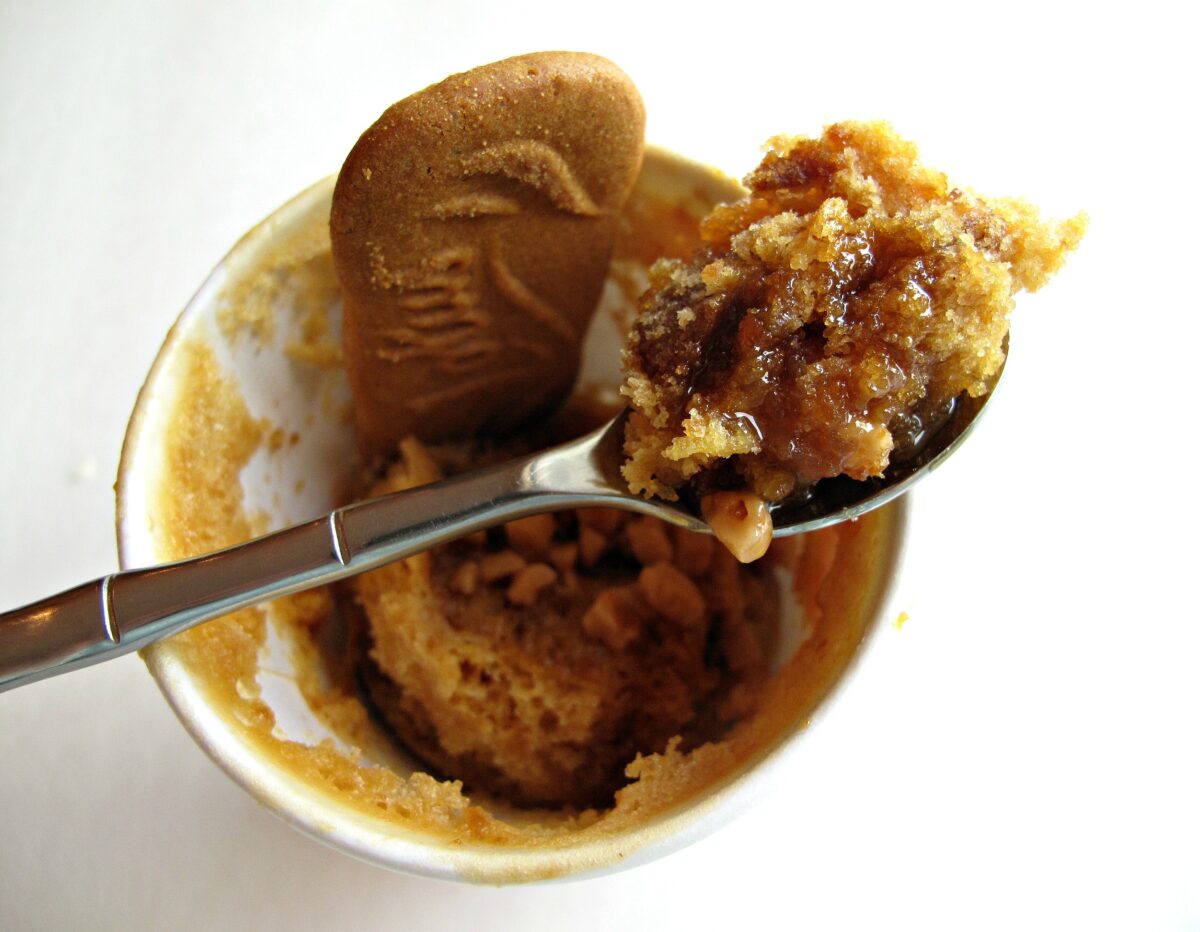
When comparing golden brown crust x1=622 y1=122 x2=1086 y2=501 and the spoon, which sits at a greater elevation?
golden brown crust x1=622 y1=122 x2=1086 y2=501

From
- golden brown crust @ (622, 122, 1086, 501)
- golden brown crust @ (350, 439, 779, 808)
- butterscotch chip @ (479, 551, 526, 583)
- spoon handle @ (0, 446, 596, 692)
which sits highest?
golden brown crust @ (622, 122, 1086, 501)

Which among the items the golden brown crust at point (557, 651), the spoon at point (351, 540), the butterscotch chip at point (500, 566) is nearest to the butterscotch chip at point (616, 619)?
the golden brown crust at point (557, 651)

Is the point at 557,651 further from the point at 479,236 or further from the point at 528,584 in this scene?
the point at 479,236

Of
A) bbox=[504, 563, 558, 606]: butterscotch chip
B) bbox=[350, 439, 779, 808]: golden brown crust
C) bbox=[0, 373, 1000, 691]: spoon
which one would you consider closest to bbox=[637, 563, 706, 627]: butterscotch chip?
bbox=[350, 439, 779, 808]: golden brown crust

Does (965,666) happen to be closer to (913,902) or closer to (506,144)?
(913,902)

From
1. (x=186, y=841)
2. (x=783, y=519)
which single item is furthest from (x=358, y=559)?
(x=186, y=841)

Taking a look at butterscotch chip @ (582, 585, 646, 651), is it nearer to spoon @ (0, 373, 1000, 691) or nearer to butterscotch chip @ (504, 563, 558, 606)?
butterscotch chip @ (504, 563, 558, 606)

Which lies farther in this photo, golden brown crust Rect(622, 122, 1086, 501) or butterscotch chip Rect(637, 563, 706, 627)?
butterscotch chip Rect(637, 563, 706, 627)
